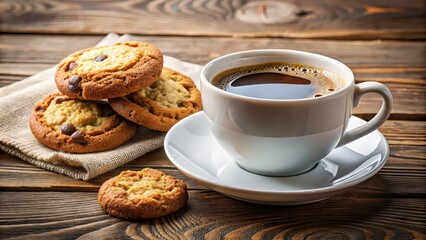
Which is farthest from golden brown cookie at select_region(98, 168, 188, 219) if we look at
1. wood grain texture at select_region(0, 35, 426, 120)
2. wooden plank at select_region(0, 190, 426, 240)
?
wood grain texture at select_region(0, 35, 426, 120)

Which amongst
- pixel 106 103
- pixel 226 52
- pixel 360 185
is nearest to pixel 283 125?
pixel 360 185

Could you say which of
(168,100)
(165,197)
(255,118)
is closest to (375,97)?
(168,100)

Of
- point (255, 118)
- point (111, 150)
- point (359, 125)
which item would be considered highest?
point (255, 118)

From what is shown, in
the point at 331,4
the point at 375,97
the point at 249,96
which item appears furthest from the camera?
the point at 331,4

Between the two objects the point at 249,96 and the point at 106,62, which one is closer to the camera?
the point at 249,96

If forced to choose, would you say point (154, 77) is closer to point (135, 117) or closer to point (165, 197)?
point (135, 117)

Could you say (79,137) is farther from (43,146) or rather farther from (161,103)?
(161,103)

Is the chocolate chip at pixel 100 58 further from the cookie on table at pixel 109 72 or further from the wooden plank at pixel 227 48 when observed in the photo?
the wooden plank at pixel 227 48
